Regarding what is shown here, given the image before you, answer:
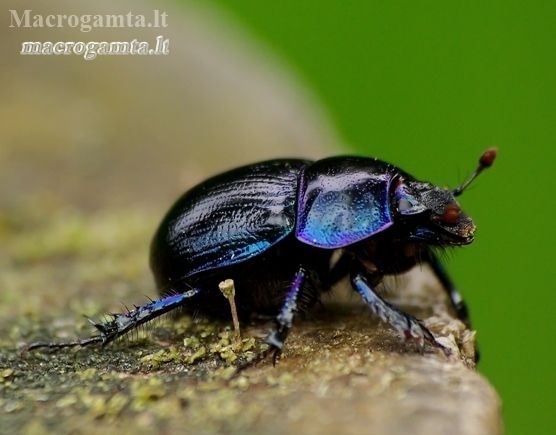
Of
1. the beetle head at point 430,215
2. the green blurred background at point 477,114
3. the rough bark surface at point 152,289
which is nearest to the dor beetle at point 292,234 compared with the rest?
the beetle head at point 430,215

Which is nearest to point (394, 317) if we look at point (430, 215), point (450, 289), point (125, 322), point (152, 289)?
point (430, 215)

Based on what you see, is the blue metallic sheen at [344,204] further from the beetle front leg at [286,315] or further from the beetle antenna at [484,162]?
the beetle antenna at [484,162]

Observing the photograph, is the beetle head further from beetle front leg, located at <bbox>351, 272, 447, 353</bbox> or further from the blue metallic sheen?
beetle front leg, located at <bbox>351, 272, 447, 353</bbox>

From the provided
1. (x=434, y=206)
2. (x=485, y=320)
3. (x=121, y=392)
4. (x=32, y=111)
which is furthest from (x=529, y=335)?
(x=121, y=392)

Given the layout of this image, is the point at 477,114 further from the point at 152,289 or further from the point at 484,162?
the point at 152,289

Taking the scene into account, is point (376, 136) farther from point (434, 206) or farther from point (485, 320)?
point (434, 206)
